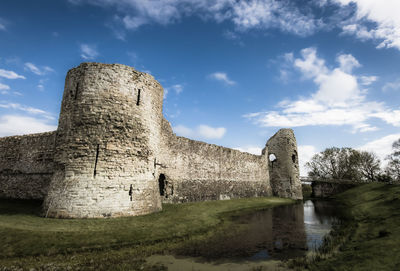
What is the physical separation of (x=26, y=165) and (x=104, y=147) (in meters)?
8.44

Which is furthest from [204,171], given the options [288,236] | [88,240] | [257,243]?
[88,240]

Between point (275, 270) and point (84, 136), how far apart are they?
28.5 ft

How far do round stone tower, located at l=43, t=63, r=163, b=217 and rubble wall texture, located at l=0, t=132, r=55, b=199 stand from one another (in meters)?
4.59

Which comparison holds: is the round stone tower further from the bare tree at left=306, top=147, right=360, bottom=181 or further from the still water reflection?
the bare tree at left=306, top=147, right=360, bottom=181

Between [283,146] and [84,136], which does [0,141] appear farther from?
[283,146]

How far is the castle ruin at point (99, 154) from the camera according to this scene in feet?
28.5

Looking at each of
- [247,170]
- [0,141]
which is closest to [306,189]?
[247,170]

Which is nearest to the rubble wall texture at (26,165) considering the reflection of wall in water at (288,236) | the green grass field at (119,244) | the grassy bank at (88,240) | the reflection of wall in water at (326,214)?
the green grass field at (119,244)

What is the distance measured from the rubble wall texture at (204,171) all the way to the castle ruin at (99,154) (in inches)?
5.1

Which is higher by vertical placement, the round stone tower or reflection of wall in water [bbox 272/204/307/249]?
the round stone tower

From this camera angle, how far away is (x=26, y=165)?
13.8 m

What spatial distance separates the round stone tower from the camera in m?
8.57

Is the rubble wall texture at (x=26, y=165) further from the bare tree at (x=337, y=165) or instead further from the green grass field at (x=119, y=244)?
the bare tree at (x=337, y=165)

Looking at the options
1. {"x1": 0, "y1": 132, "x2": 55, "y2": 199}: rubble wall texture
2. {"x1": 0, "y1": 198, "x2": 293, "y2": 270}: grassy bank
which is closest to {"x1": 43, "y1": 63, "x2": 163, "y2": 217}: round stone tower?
{"x1": 0, "y1": 198, "x2": 293, "y2": 270}: grassy bank
